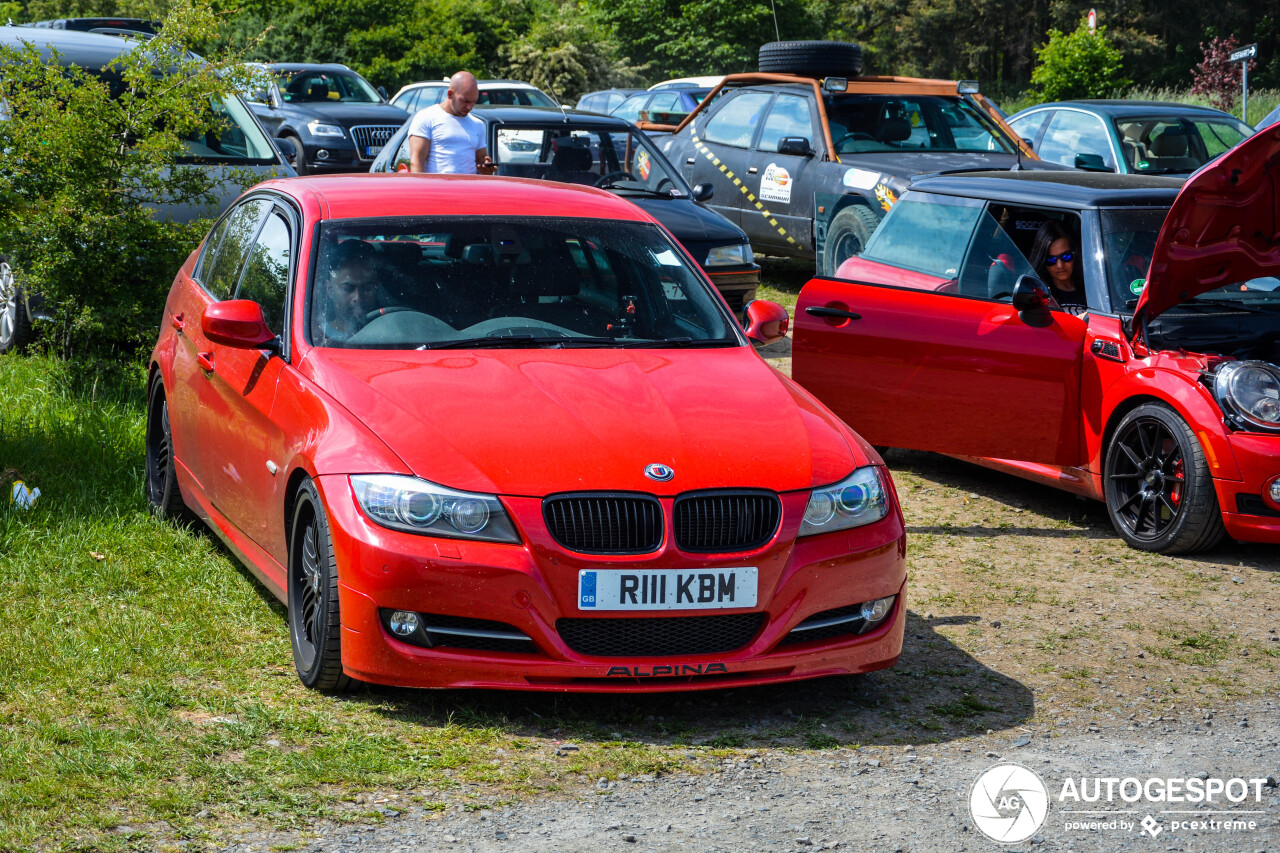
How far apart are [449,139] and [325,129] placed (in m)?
10.8

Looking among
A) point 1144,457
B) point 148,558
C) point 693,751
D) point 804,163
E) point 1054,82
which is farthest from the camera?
point 1054,82

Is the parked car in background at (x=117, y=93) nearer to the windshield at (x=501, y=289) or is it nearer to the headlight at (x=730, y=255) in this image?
the headlight at (x=730, y=255)

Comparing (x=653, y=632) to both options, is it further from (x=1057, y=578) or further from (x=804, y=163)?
(x=804, y=163)

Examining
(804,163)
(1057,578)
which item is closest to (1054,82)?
(804,163)

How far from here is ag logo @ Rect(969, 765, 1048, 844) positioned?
3.85 m

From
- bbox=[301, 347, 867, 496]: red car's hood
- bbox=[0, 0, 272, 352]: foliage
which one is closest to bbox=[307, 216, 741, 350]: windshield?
bbox=[301, 347, 867, 496]: red car's hood

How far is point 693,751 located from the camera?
4.34 meters

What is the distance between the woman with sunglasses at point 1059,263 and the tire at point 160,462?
13.7 ft

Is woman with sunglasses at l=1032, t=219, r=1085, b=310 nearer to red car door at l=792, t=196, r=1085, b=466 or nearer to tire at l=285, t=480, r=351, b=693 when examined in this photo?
red car door at l=792, t=196, r=1085, b=466

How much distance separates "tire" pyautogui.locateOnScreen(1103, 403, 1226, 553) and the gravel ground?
1.99m

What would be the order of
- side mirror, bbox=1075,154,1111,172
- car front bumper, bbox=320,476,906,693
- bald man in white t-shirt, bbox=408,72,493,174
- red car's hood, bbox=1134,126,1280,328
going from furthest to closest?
side mirror, bbox=1075,154,1111,172, bald man in white t-shirt, bbox=408,72,493,174, red car's hood, bbox=1134,126,1280,328, car front bumper, bbox=320,476,906,693

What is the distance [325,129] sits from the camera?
20766 millimetres

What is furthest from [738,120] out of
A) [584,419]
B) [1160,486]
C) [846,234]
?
[584,419]

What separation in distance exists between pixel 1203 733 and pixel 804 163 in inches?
364
